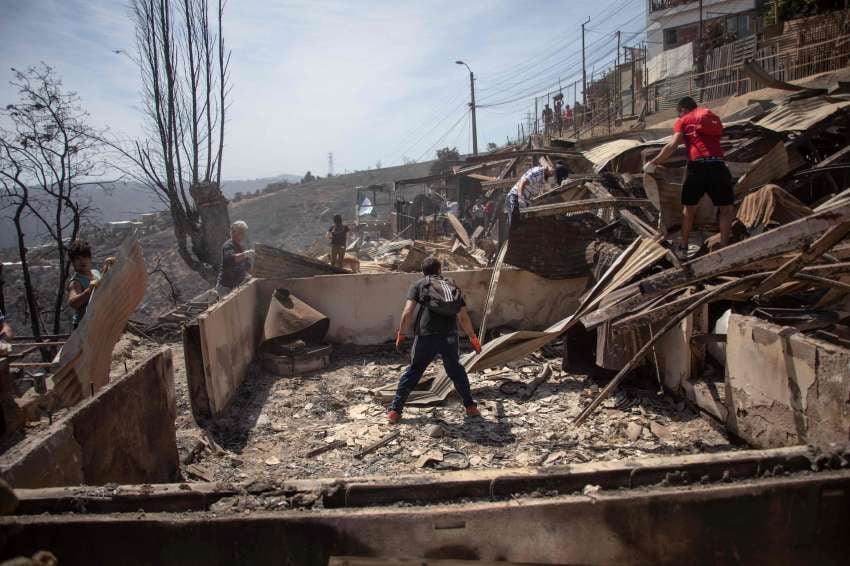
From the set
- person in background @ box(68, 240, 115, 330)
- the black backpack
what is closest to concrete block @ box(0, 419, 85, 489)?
person in background @ box(68, 240, 115, 330)

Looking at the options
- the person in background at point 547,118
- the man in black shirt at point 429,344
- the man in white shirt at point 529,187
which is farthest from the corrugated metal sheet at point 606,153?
the person in background at point 547,118

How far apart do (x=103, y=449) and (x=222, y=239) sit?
1088 cm

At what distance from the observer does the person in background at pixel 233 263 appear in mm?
8242

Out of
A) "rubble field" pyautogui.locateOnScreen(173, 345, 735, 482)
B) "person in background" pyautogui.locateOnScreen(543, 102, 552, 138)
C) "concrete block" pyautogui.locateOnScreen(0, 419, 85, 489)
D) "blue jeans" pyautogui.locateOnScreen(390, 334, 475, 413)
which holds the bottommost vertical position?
"rubble field" pyautogui.locateOnScreen(173, 345, 735, 482)

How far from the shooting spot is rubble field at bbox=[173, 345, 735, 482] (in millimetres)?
4570

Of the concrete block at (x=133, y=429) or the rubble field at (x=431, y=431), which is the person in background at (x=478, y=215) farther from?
the concrete block at (x=133, y=429)

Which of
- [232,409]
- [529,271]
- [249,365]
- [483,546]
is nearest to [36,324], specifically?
[249,365]

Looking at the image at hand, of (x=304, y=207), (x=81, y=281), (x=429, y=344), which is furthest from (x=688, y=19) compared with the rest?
(x=81, y=281)

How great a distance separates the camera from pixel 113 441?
3.30 metres

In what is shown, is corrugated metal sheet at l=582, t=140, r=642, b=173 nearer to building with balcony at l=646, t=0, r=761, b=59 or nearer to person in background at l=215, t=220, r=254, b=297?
person in background at l=215, t=220, r=254, b=297

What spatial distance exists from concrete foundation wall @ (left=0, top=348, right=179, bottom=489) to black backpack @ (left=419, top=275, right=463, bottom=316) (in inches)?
89.8

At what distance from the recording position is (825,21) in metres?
14.8

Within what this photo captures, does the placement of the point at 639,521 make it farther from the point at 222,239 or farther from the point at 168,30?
the point at 168,30

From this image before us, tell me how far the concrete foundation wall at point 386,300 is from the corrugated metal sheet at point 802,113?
359cm
